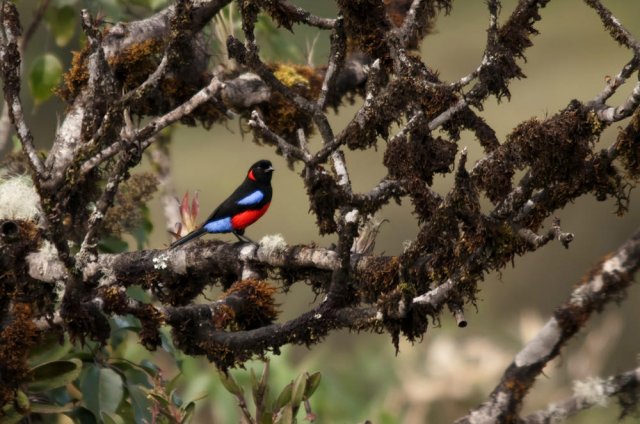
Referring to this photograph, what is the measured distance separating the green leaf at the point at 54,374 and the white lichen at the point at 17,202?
62 cm

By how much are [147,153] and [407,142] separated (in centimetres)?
333

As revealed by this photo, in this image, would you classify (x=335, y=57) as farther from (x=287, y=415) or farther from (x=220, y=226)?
(x=220, y=226)

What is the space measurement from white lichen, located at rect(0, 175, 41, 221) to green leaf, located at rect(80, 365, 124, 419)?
2.23 feet

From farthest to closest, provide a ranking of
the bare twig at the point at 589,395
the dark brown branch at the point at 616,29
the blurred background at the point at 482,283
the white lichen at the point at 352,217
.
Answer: the blurred background at the point at 482,283 < the dark brown branch at the point at 616,29 < the white lichen at the point at 352,217 < the bare twig at the point at 589,395

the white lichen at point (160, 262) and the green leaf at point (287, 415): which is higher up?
the white lichen at point (160, 262)

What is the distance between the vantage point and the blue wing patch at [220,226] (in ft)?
18.7

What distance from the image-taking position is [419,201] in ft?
11.4

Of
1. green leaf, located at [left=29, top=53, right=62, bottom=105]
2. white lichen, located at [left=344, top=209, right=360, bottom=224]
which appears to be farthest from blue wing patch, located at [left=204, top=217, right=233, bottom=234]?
white lichen, located at [left=344, top=209, right=360, bottom=224]

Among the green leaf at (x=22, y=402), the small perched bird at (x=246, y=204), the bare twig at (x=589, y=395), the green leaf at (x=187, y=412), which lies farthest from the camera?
the small perched bird at (x=246, y=204)

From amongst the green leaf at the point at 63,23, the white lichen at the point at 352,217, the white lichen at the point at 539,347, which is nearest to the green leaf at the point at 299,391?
the white lichen at the point at 352,217

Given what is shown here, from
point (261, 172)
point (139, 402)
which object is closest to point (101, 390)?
point (139, 402)

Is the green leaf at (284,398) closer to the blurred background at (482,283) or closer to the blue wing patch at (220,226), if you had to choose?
the blurred background at (482,283)

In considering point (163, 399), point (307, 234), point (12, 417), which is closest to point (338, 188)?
point (163, 399)

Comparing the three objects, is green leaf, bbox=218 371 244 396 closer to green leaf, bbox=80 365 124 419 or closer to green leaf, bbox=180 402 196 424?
green leaf, bbox=180 402 196 424
